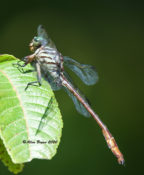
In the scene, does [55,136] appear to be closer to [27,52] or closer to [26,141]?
[26,141]

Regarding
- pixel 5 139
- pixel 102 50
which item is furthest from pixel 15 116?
pixel 102 50

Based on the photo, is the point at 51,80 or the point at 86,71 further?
the point at 86,71

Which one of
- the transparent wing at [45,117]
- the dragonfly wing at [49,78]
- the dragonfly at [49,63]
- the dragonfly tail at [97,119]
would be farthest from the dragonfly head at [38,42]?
the transparent wing at [45,117]

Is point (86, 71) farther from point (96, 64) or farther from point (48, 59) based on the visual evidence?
point (96, 64)

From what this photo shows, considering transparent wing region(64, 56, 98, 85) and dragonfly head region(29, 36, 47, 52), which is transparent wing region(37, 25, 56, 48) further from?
transparent wing region(64, 56, 98, 85)

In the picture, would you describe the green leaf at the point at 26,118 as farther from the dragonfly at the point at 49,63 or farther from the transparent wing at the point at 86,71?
the transparent wing at the point at 86,71

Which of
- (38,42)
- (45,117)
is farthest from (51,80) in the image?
(45,117)

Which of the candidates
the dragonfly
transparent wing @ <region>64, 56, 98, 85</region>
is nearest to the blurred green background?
transparent wing @ <region>64, 56, 98, 85</region>
